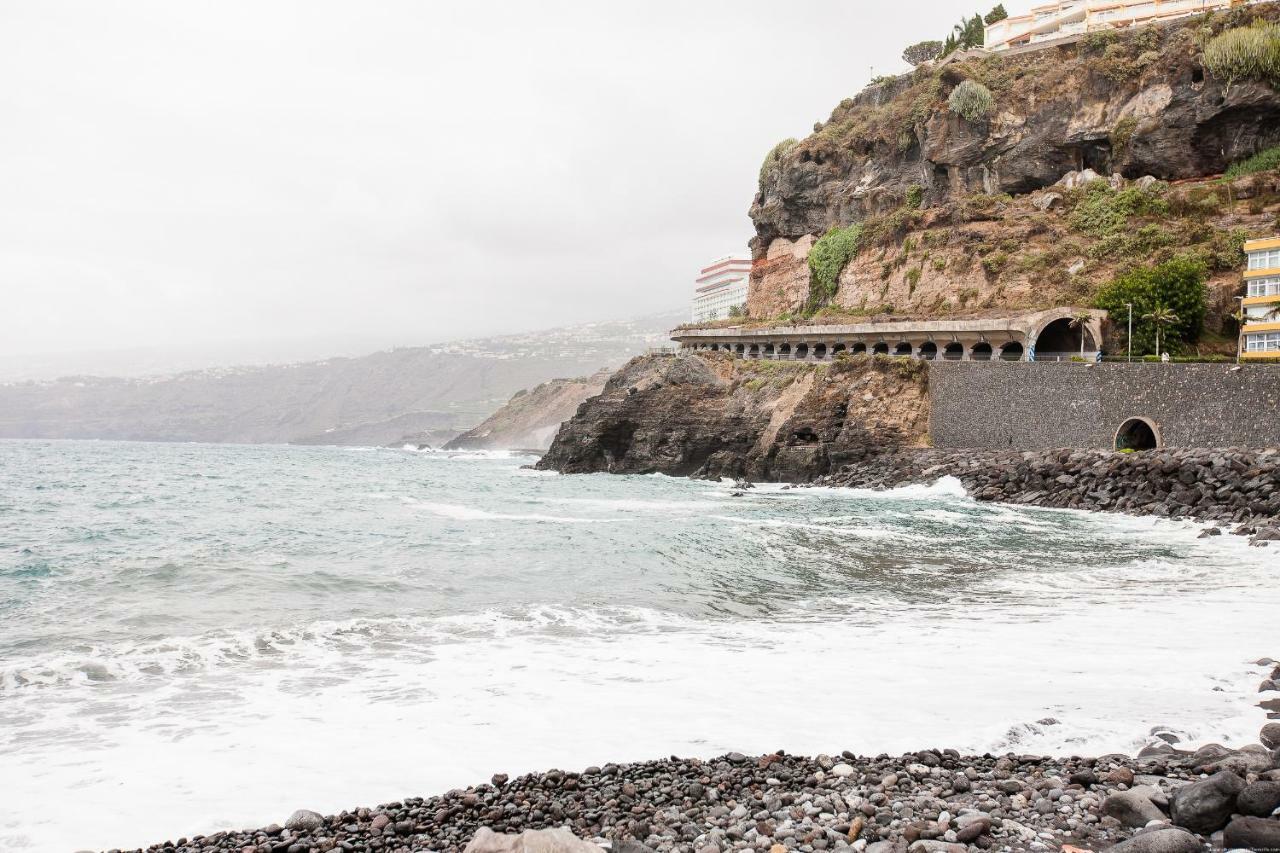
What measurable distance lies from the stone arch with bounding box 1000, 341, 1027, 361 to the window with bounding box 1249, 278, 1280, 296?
379 inches

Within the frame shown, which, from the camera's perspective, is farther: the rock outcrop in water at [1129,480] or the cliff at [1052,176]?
the cliff at [1052,176]

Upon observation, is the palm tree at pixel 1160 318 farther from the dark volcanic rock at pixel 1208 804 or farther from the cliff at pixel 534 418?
the cliff at pixel 534 418

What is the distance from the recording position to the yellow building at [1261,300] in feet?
120

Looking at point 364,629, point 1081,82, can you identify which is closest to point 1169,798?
point 364,629

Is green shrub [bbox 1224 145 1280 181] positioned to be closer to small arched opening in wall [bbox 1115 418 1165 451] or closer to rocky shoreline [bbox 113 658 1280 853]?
small arched opening in wall [bbox 1115 418 1165 451]

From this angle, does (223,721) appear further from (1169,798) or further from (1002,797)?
(1169,798)

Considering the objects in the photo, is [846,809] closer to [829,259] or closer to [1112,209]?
[1112,209]

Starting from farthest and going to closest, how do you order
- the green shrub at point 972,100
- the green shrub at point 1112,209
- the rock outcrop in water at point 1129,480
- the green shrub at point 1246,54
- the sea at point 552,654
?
the green shrub at point 972,100, the green shrub at point 1112,209, the green shrub at point 1246,54, the rock outcrop in water at point 1129,480, the sea at point 552,654

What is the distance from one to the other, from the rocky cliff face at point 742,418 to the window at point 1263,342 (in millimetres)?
13716

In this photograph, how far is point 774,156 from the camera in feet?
240

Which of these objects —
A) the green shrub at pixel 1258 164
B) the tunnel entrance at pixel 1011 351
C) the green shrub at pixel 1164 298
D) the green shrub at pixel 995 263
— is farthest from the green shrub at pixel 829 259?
the green shrub at pixel 1164 298

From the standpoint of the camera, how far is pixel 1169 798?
18.2 feet

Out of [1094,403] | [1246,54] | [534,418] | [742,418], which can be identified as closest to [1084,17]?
[1246,54]

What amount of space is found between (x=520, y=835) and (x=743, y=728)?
10.9ft
